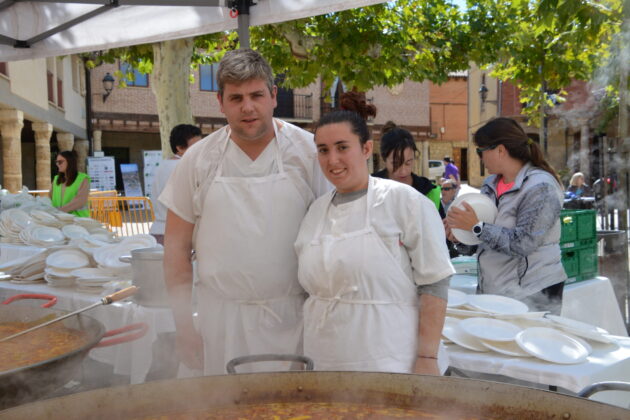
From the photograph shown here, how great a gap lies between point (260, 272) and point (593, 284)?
115 inches

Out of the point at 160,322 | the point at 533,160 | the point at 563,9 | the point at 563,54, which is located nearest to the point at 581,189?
the point at 563,54

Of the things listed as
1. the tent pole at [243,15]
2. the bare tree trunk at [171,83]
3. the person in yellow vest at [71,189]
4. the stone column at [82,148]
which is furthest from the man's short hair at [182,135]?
the stone column at [82,148]

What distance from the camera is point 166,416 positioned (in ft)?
5.17

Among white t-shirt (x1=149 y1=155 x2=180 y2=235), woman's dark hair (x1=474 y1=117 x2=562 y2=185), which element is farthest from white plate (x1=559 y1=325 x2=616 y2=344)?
white t-shirt (x1=149 y1=155 x2=180 y2=235)

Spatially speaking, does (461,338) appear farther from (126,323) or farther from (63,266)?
(63,266)

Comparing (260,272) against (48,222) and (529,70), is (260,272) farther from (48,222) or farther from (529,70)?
(529,70)

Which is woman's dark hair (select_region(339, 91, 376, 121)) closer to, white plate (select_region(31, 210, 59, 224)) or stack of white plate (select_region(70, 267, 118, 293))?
stack of white plate (select_region(70, 267, 118, 293))

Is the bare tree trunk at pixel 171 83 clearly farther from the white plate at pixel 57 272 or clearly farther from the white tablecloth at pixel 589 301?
the white tablecloth at pixel 589 301

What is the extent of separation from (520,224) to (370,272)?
140 cm

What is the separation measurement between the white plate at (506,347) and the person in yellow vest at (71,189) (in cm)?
514

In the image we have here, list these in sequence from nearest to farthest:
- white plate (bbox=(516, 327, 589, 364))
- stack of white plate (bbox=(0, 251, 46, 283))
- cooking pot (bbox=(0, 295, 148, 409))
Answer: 1. cooking pot (bbox=(0, 295, 148, 409))
2. white plate (bbox=(516, 327, 589, 364))
3. stack of white plate (bbox=(0, 251, 46, 283))

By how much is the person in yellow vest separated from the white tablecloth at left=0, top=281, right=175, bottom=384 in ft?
9.34

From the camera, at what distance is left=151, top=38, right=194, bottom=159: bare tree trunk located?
764 cm

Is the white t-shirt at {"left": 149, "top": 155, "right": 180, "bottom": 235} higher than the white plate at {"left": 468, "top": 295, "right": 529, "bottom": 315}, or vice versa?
the white t-shirt at {"left": 149, "top": 155, "right": 180, "bottom": 235}
